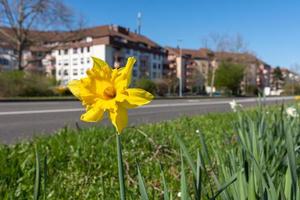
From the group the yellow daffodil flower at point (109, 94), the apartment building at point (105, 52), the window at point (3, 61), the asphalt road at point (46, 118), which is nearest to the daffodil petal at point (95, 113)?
the yellow daffodil flower at point (109, 94)

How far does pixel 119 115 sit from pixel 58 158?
251 cm

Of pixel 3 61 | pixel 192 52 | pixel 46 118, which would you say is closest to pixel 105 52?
pixel 3 61

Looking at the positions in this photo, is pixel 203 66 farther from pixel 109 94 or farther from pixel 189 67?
pixel 109 94

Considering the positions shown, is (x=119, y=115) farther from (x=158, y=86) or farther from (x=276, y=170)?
(x=158, y=86)

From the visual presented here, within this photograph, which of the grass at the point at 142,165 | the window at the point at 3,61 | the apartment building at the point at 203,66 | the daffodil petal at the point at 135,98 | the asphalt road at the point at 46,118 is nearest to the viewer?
the daffodil petal at the point at 135,98

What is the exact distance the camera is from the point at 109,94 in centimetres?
99

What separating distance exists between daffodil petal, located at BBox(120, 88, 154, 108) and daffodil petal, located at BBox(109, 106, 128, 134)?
0.02 meters

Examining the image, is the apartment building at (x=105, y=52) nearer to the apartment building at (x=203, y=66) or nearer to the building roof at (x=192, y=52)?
the apartment building at (x=203, y=66)

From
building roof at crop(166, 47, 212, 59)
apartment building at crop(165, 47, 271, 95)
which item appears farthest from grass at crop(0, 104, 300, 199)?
building roof at crop(166, 47, 212, 59)

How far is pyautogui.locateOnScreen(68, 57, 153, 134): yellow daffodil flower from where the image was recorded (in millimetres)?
966

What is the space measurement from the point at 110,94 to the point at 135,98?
0.07m

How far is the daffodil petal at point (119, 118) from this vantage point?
966 millimetres

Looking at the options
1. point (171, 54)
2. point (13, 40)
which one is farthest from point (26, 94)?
point (171, 54)

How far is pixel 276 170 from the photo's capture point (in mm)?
2031
